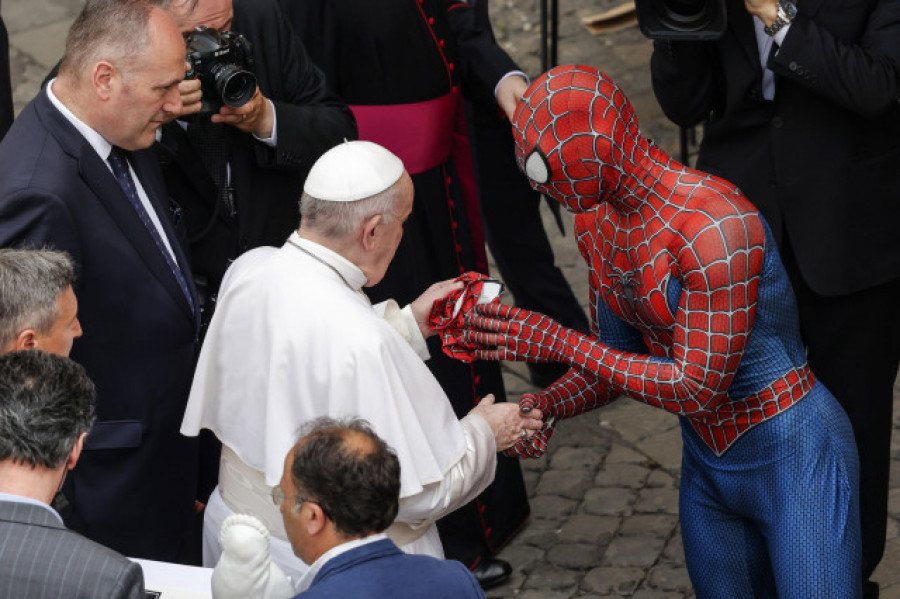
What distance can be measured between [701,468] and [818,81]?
3.50 ft

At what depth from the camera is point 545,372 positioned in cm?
627

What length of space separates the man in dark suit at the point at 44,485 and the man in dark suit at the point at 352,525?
0.33 meters

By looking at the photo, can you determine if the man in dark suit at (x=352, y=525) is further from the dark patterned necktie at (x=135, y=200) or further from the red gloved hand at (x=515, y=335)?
the dark patterned necktie at (x=135, y=200)

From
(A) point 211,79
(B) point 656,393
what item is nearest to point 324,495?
(B) point 656,393

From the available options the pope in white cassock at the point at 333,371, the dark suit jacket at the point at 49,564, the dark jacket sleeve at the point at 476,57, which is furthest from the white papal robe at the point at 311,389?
the dark jacket sleeve at the point at 476,57

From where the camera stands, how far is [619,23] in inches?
359

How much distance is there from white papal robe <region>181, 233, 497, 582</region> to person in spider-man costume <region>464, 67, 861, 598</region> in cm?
26

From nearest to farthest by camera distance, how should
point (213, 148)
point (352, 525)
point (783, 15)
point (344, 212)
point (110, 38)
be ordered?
point (352, 525) → point (344, 212) → point (110, 38) → point (783, 15) → point (213, 148)

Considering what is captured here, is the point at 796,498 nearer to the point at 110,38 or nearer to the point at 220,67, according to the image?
the point at 220,67

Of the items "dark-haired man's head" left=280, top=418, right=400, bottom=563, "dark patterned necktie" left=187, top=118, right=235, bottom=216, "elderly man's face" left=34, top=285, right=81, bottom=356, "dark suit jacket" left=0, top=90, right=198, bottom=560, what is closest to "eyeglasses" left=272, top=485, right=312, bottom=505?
"dark-haired man's head" left=280, top=418, right=400, bottom=563

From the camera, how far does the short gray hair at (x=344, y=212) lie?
3598 mm

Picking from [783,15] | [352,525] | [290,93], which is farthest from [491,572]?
[352,525]

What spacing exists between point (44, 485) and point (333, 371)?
0.81m

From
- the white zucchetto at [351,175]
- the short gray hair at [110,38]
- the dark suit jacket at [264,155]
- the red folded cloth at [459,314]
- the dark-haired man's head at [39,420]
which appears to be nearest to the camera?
the dark-haired man's head at [39,420]
